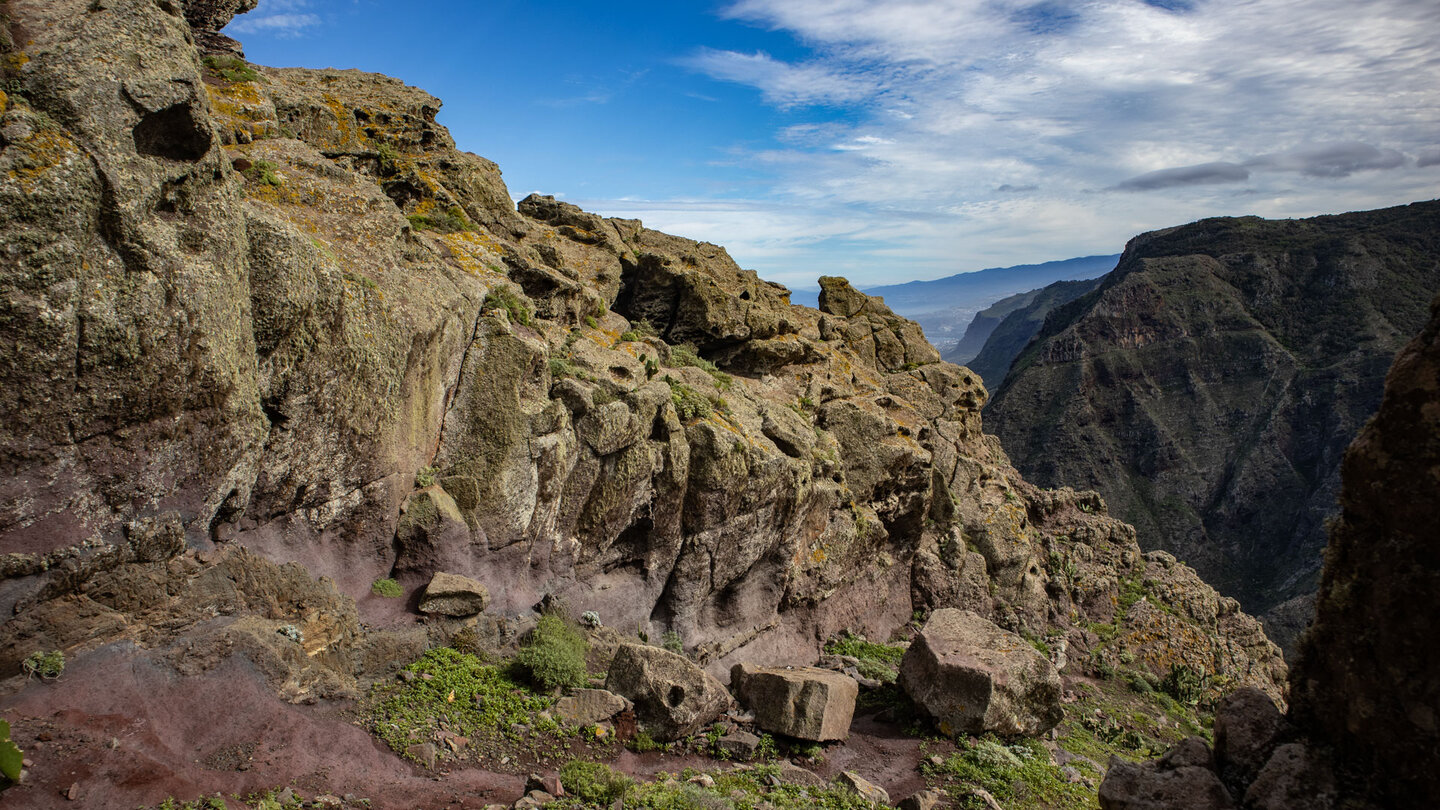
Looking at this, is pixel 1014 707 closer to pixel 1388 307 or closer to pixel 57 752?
pixel 57 752

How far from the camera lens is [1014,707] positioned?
60.4 feet

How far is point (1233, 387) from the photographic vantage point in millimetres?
124625

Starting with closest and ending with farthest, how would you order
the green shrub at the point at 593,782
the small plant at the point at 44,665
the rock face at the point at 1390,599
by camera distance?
the rock face at the point at 1390,599, the small plant at the point at 44,665, the green shrub at the point at 593,782

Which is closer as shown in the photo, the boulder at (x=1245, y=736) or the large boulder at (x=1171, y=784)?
the large boulder at (x=1171, y=784)

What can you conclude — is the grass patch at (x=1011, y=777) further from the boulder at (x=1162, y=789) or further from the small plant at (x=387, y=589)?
the small plant at (x=387, y=589)

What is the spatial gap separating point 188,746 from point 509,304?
11556 mm

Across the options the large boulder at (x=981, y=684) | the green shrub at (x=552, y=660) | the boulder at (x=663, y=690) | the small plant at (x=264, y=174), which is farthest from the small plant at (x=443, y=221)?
the large boulder at (x=981, y=684)

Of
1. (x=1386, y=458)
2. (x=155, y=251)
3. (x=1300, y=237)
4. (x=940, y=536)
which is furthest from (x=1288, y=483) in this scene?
(x=155, y=251)

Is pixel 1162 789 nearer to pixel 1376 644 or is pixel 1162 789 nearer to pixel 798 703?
pixel 1376 644

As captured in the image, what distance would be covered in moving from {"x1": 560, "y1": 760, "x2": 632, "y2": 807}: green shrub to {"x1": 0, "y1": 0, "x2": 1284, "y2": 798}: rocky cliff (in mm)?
3884

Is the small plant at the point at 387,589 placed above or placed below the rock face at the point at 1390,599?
below

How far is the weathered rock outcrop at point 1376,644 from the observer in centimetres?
721

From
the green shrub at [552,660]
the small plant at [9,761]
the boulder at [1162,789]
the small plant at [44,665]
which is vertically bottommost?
the green shrub at [552,660]

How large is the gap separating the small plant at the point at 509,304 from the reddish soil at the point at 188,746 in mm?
9673
